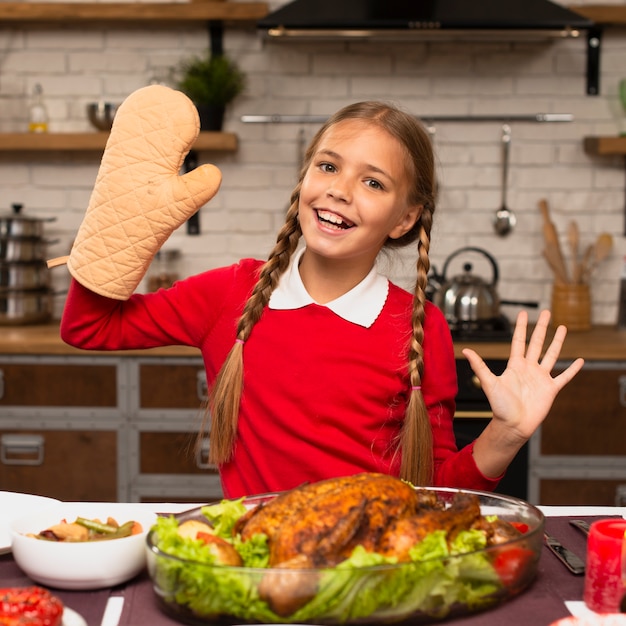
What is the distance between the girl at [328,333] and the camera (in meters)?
1.52

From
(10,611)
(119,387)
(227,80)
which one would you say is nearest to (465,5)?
(227,80)

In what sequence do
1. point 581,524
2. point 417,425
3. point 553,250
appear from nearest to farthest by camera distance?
point 581,524 → point 417,425 → point 553,250

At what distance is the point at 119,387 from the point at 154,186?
1649mm

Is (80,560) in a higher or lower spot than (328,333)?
lower

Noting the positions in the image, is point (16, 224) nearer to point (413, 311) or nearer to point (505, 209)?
point (505, 209)

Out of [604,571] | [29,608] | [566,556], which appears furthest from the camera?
[566,556]

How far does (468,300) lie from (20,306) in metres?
1.49

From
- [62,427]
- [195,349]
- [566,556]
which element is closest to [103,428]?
[62,427]

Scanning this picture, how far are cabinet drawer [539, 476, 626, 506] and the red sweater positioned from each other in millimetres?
1360

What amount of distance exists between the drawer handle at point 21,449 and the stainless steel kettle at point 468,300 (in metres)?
1.34

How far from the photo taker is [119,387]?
290 cm

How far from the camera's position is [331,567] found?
34.4 inches

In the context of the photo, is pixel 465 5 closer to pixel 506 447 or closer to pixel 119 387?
pixel 119 387

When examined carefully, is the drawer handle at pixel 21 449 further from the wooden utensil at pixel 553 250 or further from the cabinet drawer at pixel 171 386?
the wooden utensil at pixel 553 250
